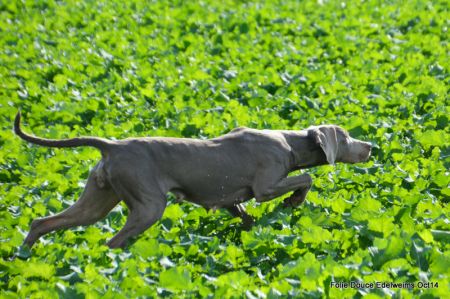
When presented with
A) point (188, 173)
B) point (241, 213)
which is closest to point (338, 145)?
point (241, 213)

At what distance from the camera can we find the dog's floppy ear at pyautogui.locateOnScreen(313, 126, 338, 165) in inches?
324

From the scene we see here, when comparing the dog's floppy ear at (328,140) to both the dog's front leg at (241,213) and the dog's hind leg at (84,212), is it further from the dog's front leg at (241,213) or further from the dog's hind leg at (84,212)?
the dog's hind leg at (84,212)

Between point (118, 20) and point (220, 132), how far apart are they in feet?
25.2

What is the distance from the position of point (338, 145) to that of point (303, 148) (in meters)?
0.39

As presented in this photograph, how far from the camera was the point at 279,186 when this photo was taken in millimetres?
7875

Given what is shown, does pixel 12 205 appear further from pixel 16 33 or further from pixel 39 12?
pixel 39 12

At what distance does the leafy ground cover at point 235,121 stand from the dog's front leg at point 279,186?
0.63ft

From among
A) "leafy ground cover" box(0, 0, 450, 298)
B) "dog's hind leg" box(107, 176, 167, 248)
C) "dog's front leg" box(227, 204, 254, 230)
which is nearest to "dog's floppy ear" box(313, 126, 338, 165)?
"leafy ground cover" box(0, 0, 450, 298)

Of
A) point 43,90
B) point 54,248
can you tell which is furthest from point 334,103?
point 54,248

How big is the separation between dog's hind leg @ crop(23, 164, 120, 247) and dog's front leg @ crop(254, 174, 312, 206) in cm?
112

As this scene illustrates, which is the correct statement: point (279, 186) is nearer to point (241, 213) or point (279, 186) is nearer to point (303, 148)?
point (241, 213)

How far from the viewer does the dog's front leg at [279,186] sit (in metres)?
7.86

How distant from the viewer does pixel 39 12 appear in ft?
60.4

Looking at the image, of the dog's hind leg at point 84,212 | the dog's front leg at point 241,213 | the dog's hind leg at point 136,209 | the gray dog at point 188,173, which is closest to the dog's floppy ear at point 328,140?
the gray dog at point 188,173
